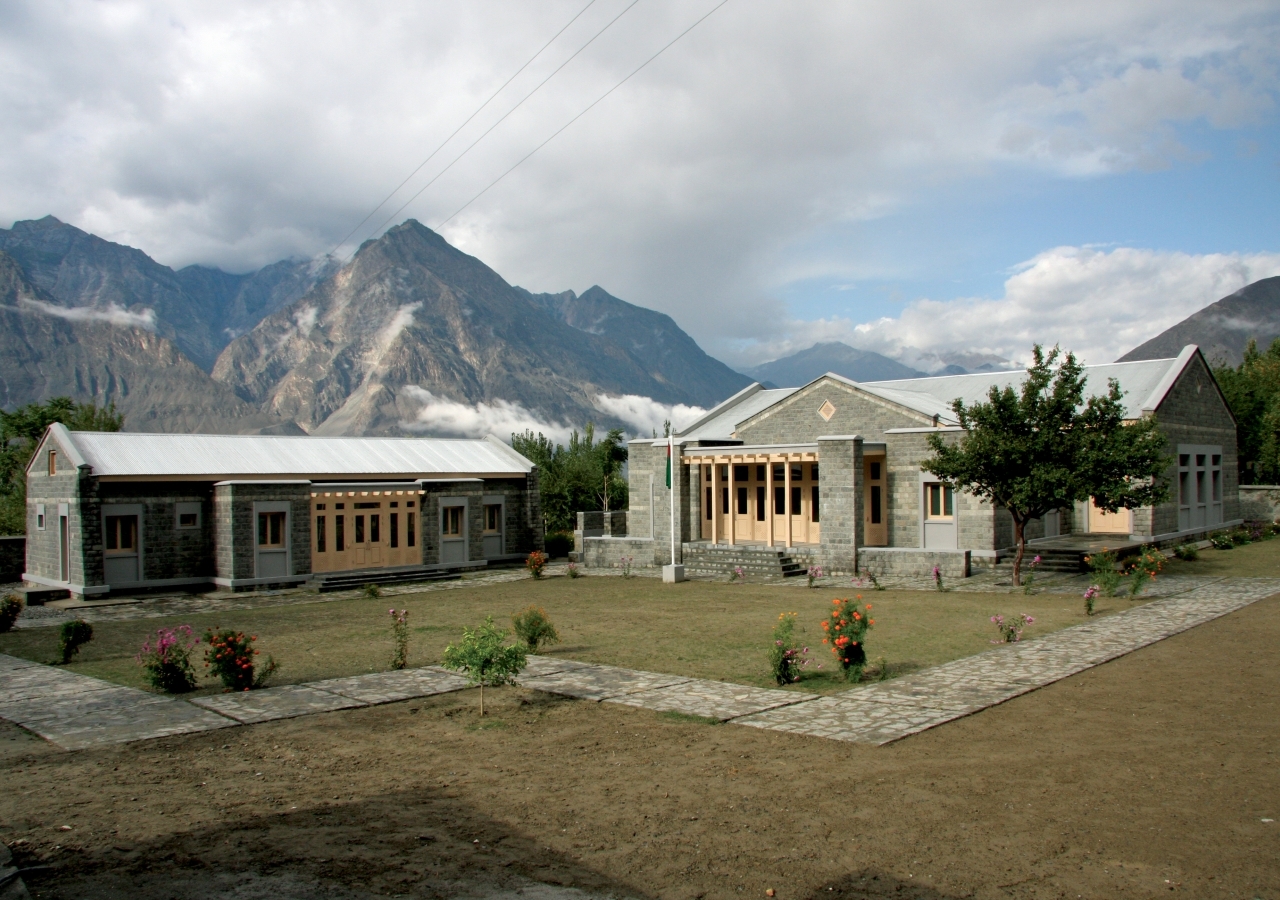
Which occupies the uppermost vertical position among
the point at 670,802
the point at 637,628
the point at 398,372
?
the point at 398,372

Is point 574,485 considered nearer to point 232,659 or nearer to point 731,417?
point 731,417

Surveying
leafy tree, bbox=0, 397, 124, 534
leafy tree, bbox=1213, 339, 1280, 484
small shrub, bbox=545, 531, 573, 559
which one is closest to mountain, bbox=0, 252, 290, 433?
leafy tree, bbox=0, 397, 124, 534

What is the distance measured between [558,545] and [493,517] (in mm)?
4274

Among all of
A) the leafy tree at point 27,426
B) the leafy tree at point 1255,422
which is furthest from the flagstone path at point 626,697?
the leafy tree at point 1255,422

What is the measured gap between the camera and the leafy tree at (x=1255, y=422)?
4216 cm

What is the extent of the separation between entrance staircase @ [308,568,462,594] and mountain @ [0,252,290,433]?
396 feet

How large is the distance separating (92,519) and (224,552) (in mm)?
3484

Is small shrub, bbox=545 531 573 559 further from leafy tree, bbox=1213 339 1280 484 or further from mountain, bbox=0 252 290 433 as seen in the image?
mountain, bbox=0 252 290 433

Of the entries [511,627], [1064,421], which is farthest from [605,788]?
[1064,421]

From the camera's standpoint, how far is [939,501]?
25547 mm

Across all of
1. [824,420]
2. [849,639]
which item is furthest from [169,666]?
[824,420]

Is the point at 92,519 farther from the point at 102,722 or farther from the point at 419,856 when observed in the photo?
the point at 419,856

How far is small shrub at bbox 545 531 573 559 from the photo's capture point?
119ft

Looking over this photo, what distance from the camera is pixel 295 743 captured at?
873cm
